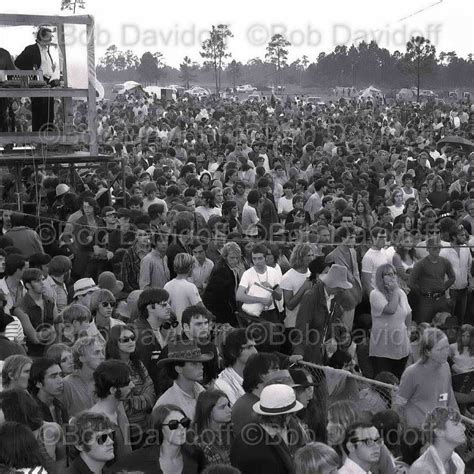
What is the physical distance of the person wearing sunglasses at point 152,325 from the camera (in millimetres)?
6797

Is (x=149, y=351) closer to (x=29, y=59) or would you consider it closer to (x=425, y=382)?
(x=425, y=382)

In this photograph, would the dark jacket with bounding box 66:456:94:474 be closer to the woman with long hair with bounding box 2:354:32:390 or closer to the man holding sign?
the woman with long hair with bounding box 2:354:32:390

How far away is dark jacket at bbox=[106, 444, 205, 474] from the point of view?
16.4 feet

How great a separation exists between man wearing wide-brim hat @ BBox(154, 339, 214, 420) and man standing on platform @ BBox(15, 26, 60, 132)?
6.54 meters

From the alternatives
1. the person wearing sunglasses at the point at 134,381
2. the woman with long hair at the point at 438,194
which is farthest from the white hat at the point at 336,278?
the woman with long hair at the point at 438,194

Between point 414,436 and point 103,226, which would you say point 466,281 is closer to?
point 103,226

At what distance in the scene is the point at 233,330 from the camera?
21.5 ft

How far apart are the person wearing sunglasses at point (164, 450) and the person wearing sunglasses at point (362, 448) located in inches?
33.7

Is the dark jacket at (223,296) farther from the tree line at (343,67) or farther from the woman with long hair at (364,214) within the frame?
the tree line at (343,67)

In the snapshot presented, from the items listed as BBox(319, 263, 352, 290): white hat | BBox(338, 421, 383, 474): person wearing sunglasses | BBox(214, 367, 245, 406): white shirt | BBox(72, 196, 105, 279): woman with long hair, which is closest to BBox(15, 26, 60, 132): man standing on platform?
BBox(72, 196, 105, 279): woman with long hair

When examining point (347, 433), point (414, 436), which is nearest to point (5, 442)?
point (347, 433)

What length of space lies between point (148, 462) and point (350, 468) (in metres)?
1.04

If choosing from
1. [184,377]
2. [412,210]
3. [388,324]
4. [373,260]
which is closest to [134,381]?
[184,377]

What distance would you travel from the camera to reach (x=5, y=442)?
4410 millimetres
